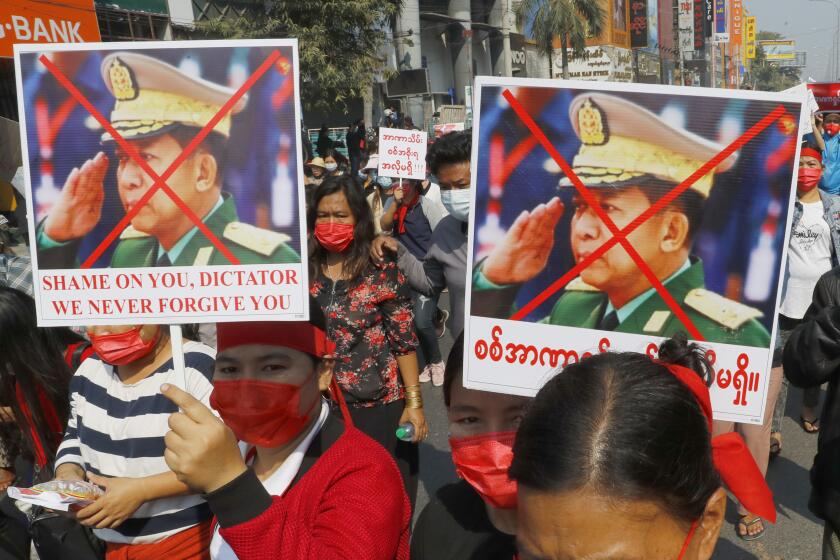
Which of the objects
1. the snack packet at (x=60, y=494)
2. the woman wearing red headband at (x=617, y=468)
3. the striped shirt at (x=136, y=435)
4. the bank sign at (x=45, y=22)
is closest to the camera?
the woman wearing red headband at (x=617, y=468)

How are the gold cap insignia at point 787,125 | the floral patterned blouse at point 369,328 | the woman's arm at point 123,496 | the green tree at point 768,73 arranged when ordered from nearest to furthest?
the gold cap insignia at point 787,125 < the woman's arm at point 123,496 < the floral patterned blouse at point 369,328 < the green tree at point 768,73

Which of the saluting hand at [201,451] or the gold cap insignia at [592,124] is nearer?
the saluting hand at [201,451]

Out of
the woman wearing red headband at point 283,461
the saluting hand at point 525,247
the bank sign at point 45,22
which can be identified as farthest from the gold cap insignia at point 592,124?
the bank sign at point 45,22

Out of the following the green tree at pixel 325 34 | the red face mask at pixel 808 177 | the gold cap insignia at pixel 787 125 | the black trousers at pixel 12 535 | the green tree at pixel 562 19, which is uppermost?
the green tree at pixel 562 19

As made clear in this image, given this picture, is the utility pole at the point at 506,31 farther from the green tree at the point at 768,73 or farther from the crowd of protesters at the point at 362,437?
the green tree at the point at 768,73

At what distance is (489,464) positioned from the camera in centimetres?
174

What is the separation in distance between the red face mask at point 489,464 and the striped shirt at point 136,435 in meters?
0.87

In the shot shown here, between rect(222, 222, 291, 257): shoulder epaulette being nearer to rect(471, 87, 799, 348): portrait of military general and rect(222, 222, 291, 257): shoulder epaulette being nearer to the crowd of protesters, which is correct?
the crowd of protesters

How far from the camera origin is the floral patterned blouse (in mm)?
3295

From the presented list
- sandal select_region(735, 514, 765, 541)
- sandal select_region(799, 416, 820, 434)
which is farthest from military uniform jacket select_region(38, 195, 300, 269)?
sandal select_region(799, 416, 820, 434)

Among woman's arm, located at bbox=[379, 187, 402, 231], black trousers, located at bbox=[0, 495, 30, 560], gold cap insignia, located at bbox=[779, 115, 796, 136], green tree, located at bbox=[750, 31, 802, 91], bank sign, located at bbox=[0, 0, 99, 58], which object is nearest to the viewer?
gold cap insignia, located at bbox=[779, 115, 796, 136]

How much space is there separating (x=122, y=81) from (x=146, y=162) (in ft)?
0.70

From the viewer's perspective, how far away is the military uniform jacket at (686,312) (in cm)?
171

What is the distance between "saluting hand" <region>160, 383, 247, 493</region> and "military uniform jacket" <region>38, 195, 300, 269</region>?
1.66ft
